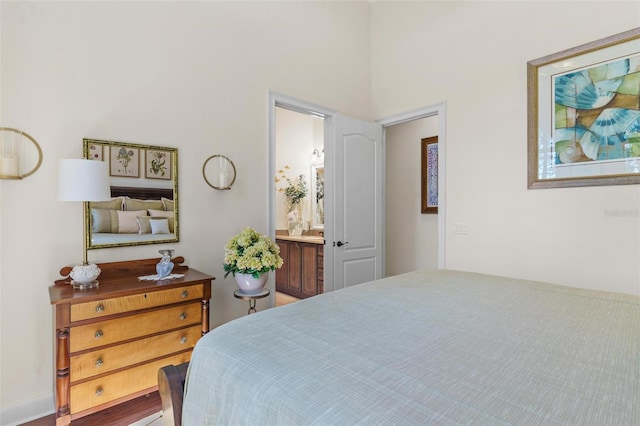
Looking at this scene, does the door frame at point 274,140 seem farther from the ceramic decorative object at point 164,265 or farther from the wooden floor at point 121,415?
the wooden floor at point 121,415

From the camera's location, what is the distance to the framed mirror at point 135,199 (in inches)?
81.1

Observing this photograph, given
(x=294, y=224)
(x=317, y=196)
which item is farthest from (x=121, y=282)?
(x=317, y=196)

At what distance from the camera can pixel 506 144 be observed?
8.68 feet

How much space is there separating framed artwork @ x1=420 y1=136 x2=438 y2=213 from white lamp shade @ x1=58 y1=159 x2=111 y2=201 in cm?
345

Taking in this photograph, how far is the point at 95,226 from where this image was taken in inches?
80.6

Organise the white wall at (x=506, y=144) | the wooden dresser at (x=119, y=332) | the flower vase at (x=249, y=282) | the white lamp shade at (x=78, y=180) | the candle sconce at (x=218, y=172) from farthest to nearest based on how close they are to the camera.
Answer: the candle sconce at (x=218, y=172) < the flower vase at (x=249, y=282) < the white wall at (x=506, y=144) < the white lamp shade at (x=78, y=180) < the wooden dresser at (x=119, y=332)

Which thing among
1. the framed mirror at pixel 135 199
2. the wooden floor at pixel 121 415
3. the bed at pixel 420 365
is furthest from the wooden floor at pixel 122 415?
the bed at pixel 420 365

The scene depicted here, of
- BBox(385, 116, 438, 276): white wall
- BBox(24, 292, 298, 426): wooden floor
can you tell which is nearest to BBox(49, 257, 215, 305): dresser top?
BBox(24, 292, 298, 426): wooden floor

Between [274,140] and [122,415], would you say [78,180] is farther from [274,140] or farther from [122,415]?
[274,140]

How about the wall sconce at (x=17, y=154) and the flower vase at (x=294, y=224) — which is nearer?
the wall sconce at (x=17, y=154)

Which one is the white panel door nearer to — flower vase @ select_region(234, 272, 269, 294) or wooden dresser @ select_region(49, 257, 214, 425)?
flower vase @ select_region(234, 272, 269, 294)

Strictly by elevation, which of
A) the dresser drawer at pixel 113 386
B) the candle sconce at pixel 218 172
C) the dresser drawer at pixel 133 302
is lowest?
the dresser drawer at pixel 113 386

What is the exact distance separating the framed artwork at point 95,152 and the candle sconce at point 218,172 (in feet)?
2.20

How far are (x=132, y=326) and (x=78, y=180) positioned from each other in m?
0.87
